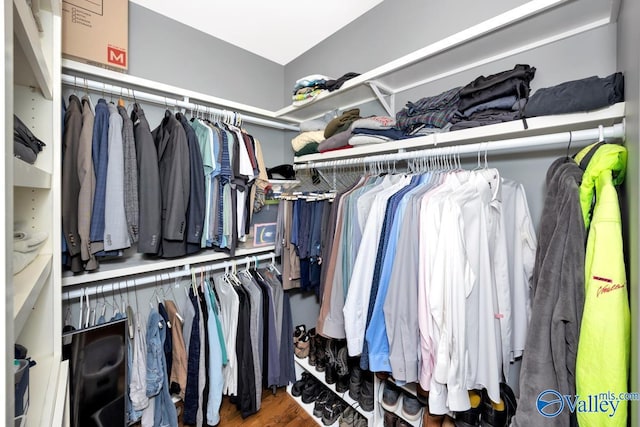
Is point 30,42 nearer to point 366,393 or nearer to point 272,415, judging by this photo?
point 366,393

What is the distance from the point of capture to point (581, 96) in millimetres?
789

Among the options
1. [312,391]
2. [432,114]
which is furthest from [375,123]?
[312,391]

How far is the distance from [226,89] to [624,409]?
94.5 inches

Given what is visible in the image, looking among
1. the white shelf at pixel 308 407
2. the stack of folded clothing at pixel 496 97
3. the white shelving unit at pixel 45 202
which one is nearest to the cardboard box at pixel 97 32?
the white shelving unit at pixel 45 202

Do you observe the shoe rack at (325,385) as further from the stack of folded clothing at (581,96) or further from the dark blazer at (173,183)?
the stack of folded clothing at (581,96)

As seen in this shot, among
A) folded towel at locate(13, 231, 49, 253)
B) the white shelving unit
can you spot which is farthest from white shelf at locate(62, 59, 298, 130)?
folded towel at locate(13, 231, 49, 253)

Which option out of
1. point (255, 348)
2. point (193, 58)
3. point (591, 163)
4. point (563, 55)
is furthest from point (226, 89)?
point (591, 163)

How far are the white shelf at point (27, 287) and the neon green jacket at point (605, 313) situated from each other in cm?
114

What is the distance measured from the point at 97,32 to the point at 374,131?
4.98 ft

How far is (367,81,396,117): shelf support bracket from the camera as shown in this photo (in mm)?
1471

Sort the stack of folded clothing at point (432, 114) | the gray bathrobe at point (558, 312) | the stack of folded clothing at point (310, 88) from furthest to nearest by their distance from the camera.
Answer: the stack of folded clothing at point (310, 88), the stack of folded clothing at point (432, 114), the gray bathrobe at point (558, 312)

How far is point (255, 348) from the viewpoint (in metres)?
1.63

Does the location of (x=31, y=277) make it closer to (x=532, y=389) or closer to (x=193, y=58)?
(x=532, y=389)

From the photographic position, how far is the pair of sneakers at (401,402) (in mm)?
1290
